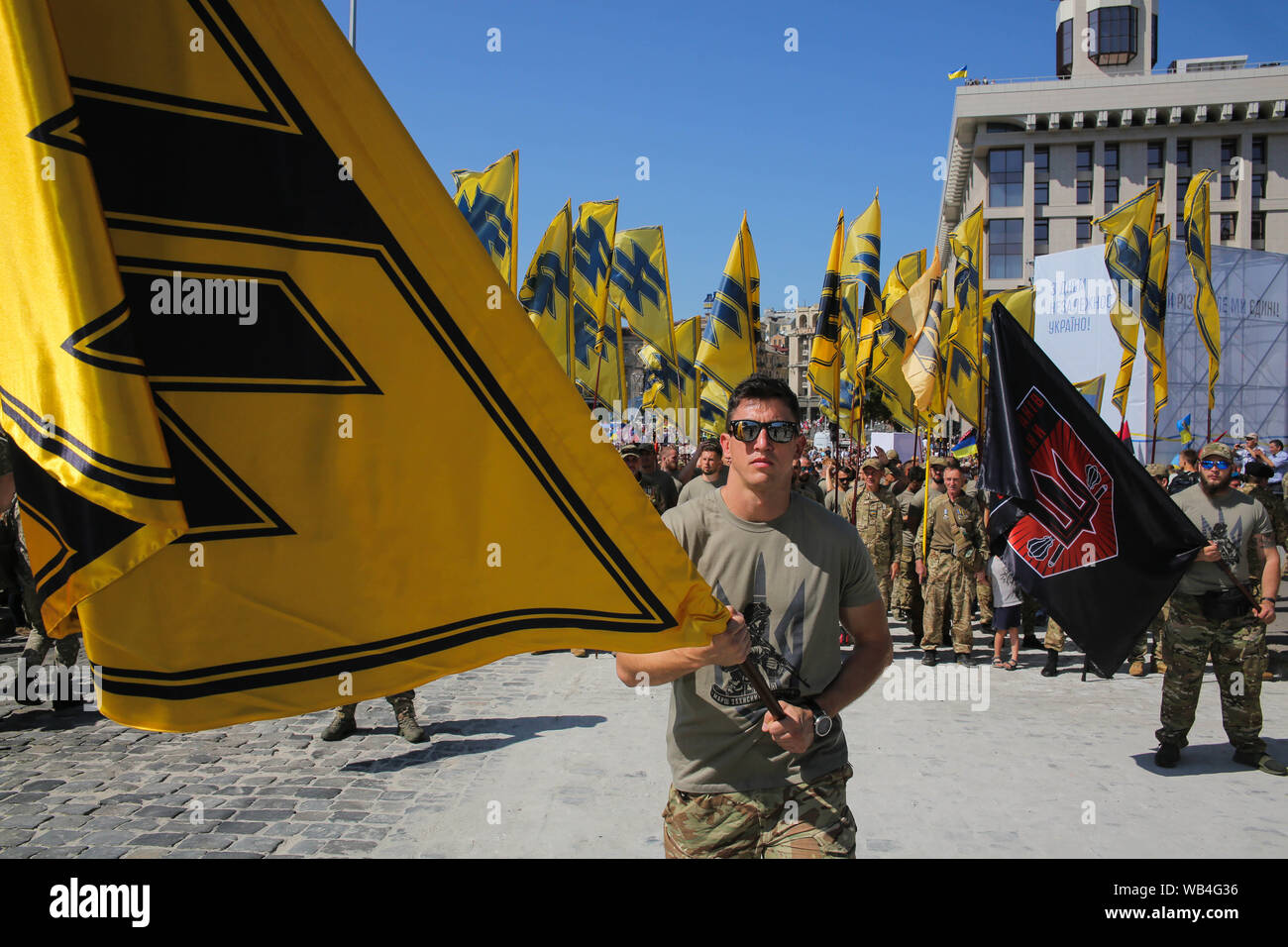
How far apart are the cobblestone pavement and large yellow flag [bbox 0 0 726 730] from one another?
11.8 ft

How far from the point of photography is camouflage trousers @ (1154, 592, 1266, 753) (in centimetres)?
659

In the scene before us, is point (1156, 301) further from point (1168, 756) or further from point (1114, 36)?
point (1114, 36)

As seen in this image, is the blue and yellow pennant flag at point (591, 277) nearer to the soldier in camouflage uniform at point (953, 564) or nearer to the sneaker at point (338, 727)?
the soldier in camouflage uniform at point (953, 564)

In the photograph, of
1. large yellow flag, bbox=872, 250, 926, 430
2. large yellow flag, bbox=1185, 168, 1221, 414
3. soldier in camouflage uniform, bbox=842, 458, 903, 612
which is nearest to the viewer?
soldier in camouflage uniform, bbox=842, 458, 903, 612

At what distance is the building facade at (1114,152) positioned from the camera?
60375mm

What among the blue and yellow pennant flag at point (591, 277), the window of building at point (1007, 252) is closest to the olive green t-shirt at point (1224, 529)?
the blue and yellow pennant flag at point (591, 277)

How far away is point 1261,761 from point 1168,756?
0.62m

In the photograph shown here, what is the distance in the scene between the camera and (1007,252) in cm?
6206

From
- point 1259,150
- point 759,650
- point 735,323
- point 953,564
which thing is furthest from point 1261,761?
point 1259,150

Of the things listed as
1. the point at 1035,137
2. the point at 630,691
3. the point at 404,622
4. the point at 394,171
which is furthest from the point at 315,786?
the point at 1035,137

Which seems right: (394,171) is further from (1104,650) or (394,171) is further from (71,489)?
(1104,650)

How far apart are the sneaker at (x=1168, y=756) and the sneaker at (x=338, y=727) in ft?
19.8

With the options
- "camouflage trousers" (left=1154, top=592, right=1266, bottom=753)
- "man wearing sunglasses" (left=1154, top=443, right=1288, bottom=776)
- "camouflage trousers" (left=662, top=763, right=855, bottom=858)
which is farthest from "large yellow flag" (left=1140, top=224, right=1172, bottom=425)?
"camouflage trousers" (left=662, top=763, right=855, bottom=858)

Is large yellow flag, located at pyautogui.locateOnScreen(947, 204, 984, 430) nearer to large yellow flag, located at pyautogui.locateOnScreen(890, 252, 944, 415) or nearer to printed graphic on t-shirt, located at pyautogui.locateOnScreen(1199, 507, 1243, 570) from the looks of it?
large yellow flag, located at pyautogui.locateOnScreen(890, 252, 944, 415)
